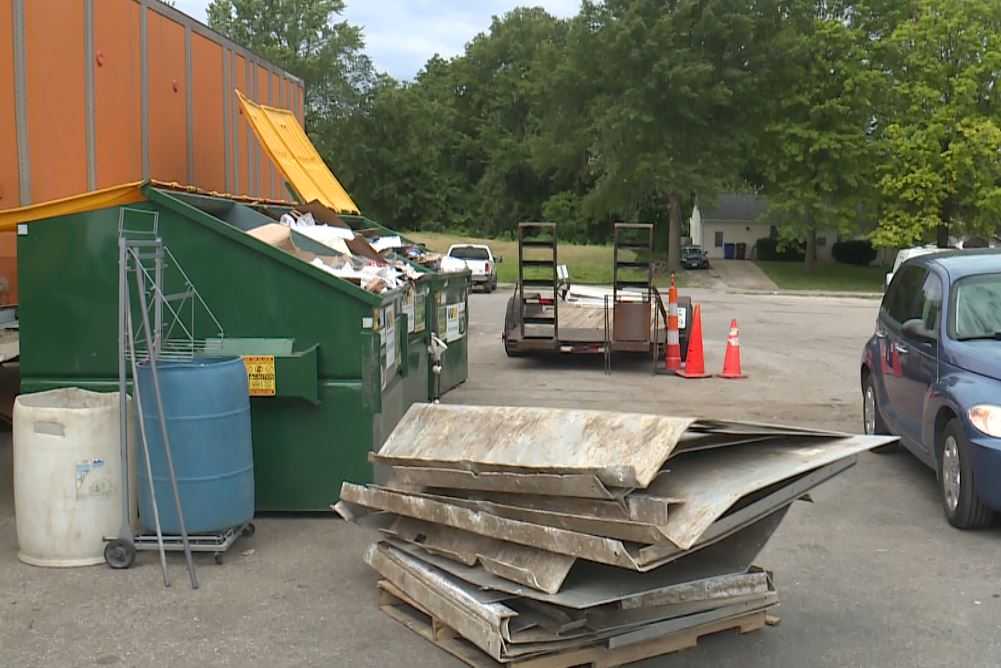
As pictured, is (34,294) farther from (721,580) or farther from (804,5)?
(804,5)

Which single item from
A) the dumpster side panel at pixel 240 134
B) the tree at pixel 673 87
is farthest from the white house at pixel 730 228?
the dumpster side panel at pixel 240 134

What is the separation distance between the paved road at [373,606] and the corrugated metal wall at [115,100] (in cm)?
252

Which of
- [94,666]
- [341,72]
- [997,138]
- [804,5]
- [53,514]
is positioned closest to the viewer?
[94,666]

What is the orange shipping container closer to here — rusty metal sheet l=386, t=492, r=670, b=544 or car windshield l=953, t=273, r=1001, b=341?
rusty metal sheet l=386, t=492, r=670, b=544

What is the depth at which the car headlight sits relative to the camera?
20.5 feet

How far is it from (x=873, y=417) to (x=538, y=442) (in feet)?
17.9

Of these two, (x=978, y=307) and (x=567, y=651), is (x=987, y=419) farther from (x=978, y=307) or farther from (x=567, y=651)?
(x=567, y=651)

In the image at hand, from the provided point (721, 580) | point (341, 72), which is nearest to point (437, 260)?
point (721, 580)

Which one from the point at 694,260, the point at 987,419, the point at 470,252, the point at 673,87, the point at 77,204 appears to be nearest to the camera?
the point at 987,419

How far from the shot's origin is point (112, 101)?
9.64 metres

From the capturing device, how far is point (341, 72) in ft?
232

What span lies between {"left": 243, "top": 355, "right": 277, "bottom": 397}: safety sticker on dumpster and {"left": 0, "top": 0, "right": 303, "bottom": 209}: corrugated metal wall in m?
2.75

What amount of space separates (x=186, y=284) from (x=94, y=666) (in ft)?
9.43

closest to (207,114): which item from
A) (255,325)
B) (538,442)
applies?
(255,325)
